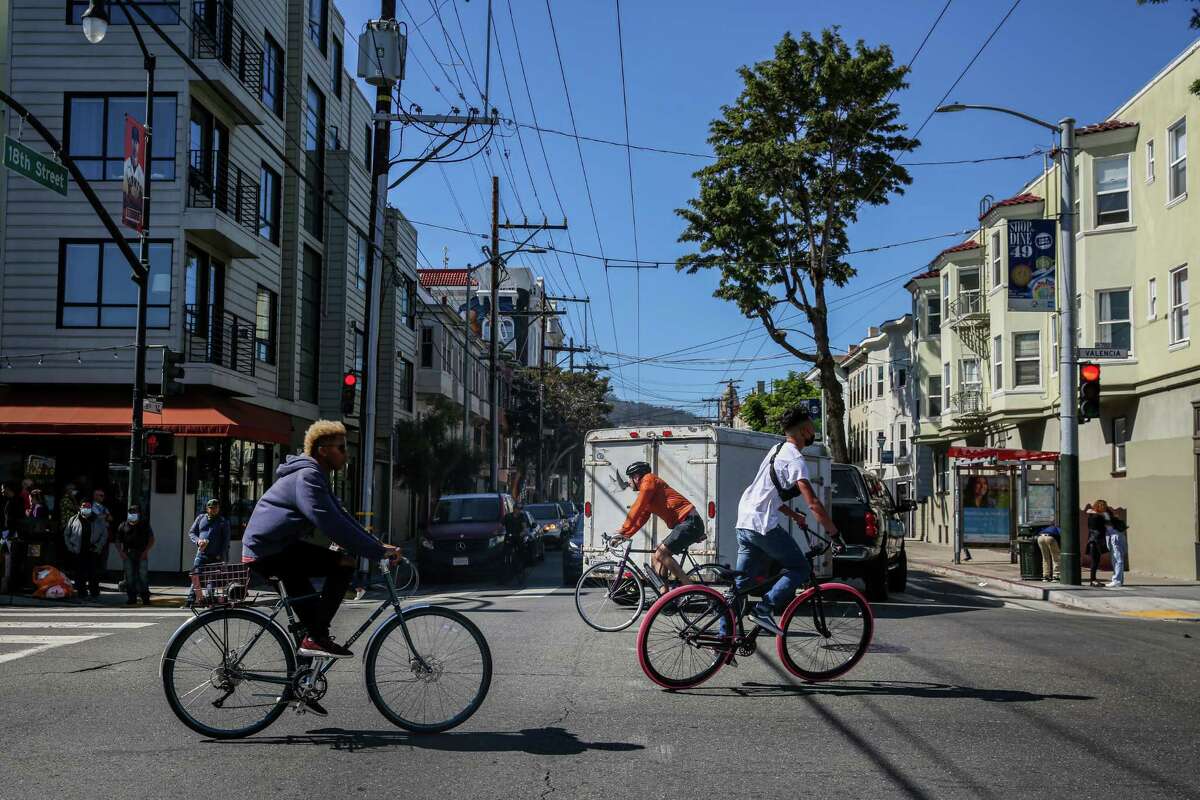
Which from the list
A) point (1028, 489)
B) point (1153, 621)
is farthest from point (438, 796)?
point (1028, 489)

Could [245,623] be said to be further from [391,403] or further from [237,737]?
[391,403]

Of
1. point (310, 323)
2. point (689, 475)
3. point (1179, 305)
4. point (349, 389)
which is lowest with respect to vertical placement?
point (689, 475)

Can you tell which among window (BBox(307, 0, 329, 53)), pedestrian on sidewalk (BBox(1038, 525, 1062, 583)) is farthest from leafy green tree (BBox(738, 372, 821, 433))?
pedestrian on sidewalk (BBox(1038, 525, 1062, 583))

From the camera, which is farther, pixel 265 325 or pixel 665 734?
pixel 265 325

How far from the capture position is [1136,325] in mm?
28141

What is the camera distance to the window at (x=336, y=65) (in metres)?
35.3

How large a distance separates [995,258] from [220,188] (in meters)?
24.8

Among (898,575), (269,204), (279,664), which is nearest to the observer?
(279,664)

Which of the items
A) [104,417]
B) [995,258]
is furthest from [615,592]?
[995,258]

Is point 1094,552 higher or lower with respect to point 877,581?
higher

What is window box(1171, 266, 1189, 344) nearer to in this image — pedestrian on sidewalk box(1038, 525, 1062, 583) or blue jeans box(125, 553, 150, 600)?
pedestrian on sidewalk box(1038, 525, 1062, 583)

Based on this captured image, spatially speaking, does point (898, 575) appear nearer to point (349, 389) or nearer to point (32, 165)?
point (349, 389)

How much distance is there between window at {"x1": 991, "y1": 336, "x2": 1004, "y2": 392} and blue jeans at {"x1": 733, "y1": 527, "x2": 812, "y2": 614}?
30873 millimetres

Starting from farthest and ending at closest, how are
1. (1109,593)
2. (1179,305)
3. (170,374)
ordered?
(1179,305) → (1109,593) → (170,374)
